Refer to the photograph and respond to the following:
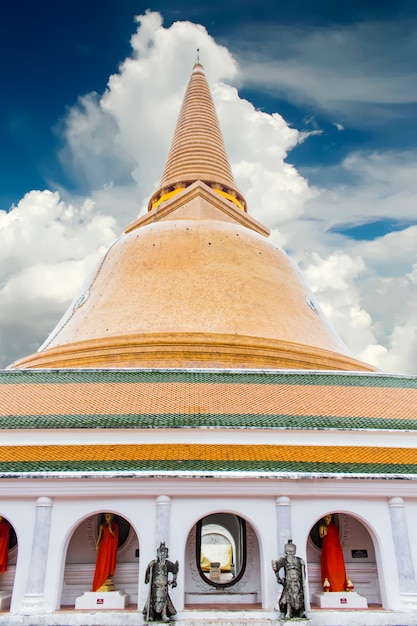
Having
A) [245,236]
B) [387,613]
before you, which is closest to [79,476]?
[387,613]

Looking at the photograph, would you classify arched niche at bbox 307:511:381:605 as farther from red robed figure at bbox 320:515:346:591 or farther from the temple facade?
red robed figure at bbox 320:515:346:591

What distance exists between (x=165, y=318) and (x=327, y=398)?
5.62 m

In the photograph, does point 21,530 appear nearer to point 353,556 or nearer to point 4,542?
point 4,542

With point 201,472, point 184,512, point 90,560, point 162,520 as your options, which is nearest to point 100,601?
point 90,560

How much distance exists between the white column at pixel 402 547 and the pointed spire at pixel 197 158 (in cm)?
1809

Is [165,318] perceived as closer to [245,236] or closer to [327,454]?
[245,236]

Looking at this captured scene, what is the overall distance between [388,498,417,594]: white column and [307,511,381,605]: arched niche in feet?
2.92

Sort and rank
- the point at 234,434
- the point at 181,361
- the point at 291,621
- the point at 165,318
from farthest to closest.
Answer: the point at 165,318 < the point at 181,361 < the point at 234,434 < the point at 291,621

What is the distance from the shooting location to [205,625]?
308 inches

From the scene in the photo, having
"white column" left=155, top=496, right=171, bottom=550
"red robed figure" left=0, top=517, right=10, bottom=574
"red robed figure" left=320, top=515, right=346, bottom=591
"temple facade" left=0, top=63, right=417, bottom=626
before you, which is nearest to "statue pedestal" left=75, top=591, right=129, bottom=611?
"temple facade" left=0, top=63, right=417, bottom=626

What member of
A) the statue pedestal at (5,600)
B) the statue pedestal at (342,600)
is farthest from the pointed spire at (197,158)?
the statue pedestal at (342,600)

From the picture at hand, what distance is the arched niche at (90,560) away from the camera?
30.1 ft

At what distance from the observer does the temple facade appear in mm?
8523

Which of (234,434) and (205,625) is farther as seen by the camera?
(234,434)
